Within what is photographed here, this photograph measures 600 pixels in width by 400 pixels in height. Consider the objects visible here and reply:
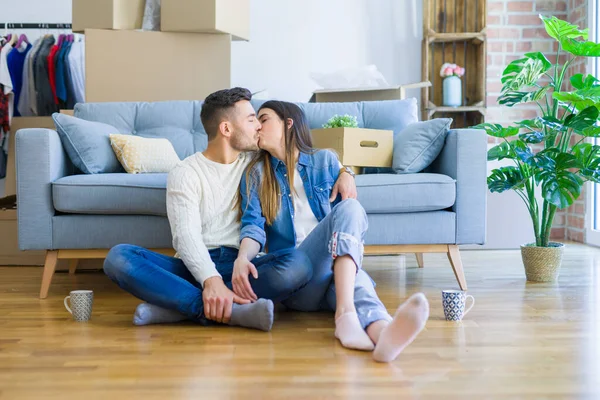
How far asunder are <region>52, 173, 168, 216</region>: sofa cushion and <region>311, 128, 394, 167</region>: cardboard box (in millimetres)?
720

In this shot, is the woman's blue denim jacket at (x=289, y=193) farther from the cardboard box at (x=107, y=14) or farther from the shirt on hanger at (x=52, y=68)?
the shirt on hanger at (x=52, y=68)

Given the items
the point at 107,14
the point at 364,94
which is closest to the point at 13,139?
the point at 107,14

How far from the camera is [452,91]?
4.84 meters

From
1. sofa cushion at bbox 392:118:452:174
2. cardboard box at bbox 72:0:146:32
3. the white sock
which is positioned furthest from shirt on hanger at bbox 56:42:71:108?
the white sock

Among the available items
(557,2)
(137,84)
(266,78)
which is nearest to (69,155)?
(137,84)

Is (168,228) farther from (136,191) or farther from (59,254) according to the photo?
(59,254)

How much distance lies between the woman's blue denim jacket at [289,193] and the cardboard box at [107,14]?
194 cm

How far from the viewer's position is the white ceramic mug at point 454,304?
2115mm

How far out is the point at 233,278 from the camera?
1.99 metres

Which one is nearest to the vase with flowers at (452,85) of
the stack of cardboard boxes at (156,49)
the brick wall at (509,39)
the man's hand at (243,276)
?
the brick wall at (509,39)

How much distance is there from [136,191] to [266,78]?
260cm

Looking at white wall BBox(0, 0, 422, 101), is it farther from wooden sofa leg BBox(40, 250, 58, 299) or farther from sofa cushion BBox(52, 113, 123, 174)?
wooden sofa leg BBox(40, 250, 58, 299)

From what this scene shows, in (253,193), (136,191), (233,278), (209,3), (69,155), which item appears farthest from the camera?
(209,3)

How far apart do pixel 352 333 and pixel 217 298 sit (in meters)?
0.42
